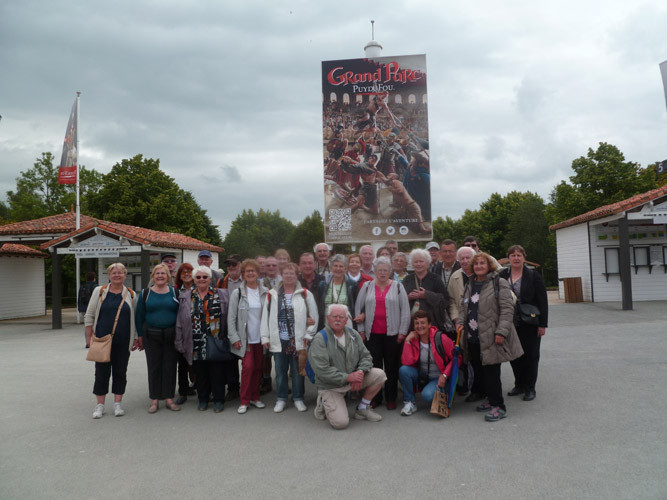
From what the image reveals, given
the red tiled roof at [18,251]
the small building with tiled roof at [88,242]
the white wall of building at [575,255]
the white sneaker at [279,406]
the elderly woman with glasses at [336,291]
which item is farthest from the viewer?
the red tiled roof at [18,251]

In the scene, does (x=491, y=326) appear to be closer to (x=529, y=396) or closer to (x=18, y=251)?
(x=529, y=396)

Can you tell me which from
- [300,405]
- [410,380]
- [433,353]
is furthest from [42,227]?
[433,353]

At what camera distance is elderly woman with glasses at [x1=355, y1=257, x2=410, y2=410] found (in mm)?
5652

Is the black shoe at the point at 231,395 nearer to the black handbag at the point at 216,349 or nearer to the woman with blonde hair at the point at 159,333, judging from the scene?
the woman with blonde hair at the point at 159,333

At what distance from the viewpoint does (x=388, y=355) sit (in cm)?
570

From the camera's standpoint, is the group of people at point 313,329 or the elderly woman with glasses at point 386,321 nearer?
the group of people at point 313,329

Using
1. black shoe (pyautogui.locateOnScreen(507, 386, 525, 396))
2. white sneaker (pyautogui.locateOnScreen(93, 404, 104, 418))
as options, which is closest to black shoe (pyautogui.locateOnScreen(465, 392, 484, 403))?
black shoe (pyautogui.locateOnScreen(507, 386, 525, 396))

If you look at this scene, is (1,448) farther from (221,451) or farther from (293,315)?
(293,315)

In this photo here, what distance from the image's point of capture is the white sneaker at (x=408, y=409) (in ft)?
17.7

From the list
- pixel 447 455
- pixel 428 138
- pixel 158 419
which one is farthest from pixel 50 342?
pixel 428 138

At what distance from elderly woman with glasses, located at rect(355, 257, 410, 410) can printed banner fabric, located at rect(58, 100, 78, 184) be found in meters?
15.1

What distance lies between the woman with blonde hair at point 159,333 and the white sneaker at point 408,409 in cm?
264

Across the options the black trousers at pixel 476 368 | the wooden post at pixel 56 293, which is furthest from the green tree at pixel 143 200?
the black trousers at pixel 476 368

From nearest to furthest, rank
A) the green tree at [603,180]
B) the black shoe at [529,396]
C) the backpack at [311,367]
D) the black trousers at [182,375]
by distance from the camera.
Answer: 1. the backpack at [311,367]
2. the black shoe at [529,396]
3. the black trousers at [182,375]
4. the green tree at [603,180]
